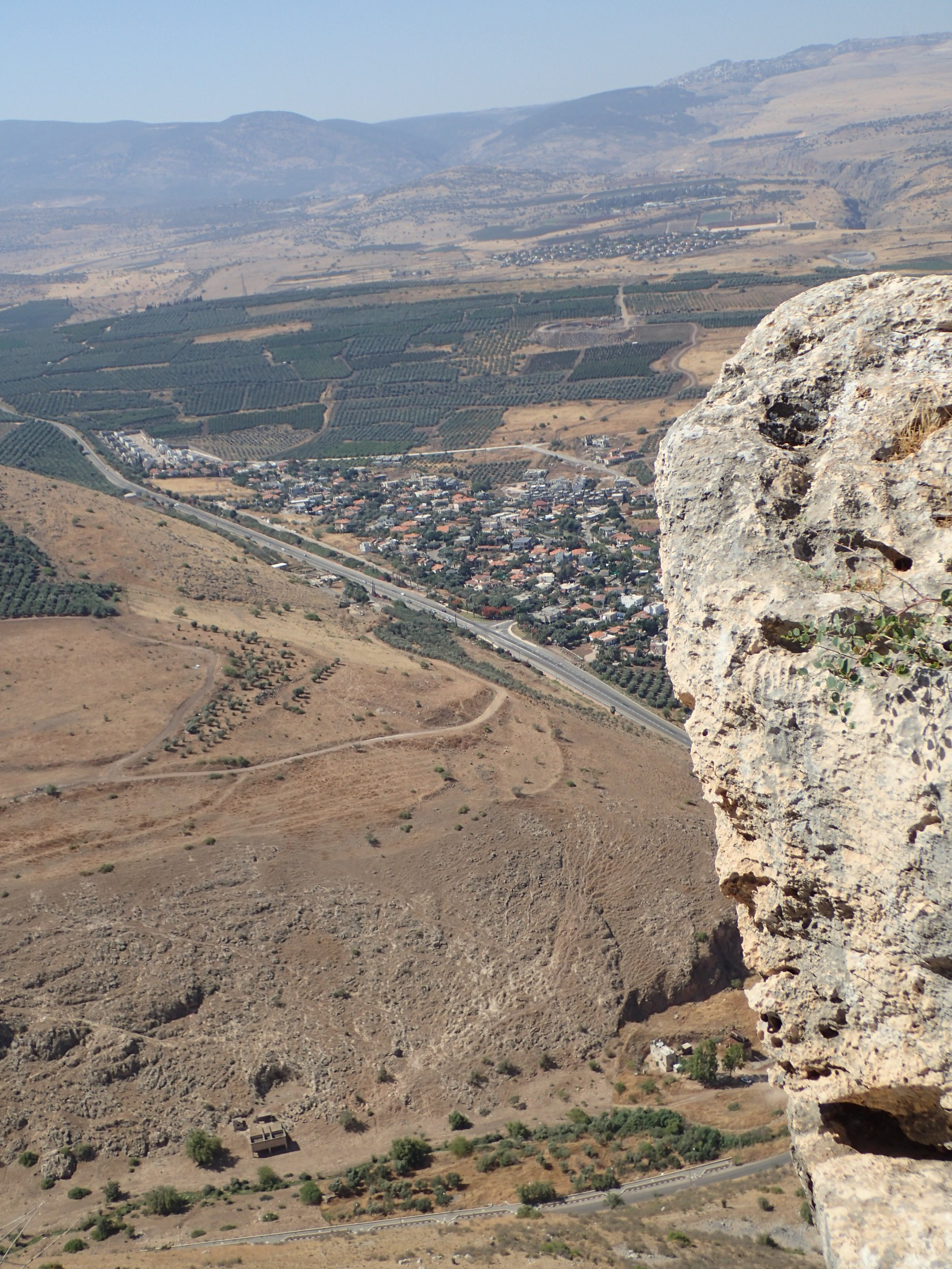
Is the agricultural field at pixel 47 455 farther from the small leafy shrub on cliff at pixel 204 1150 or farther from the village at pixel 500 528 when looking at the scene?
the small leafy shrub on cliff at pixel 204 1150

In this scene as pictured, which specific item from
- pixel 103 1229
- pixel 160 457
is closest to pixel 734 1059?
pixel 103 1229

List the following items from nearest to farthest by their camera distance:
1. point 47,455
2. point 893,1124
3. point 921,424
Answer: point 893,1124
point 921,424
point 47,455

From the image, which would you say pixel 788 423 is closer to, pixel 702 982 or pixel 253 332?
pixel 702 982

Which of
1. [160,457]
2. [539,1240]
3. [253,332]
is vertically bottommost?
[539,1240]

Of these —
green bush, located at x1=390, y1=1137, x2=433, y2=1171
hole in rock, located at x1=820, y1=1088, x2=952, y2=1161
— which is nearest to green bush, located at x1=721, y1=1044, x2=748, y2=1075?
green bush, located at x1=390, y1=1137, x2=433, y2=1171

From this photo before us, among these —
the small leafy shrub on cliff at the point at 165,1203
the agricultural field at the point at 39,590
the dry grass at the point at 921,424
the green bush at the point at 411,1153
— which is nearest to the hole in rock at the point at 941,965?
the dry grass at the point at 921,424

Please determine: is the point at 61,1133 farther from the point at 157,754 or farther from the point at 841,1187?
the point at 841,1187

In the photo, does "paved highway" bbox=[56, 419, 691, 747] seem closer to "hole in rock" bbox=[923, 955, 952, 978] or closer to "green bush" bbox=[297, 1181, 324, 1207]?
"green bush" bbox=[297, 1181, 324, 1207]

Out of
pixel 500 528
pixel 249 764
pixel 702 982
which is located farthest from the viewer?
pixel 500 528
